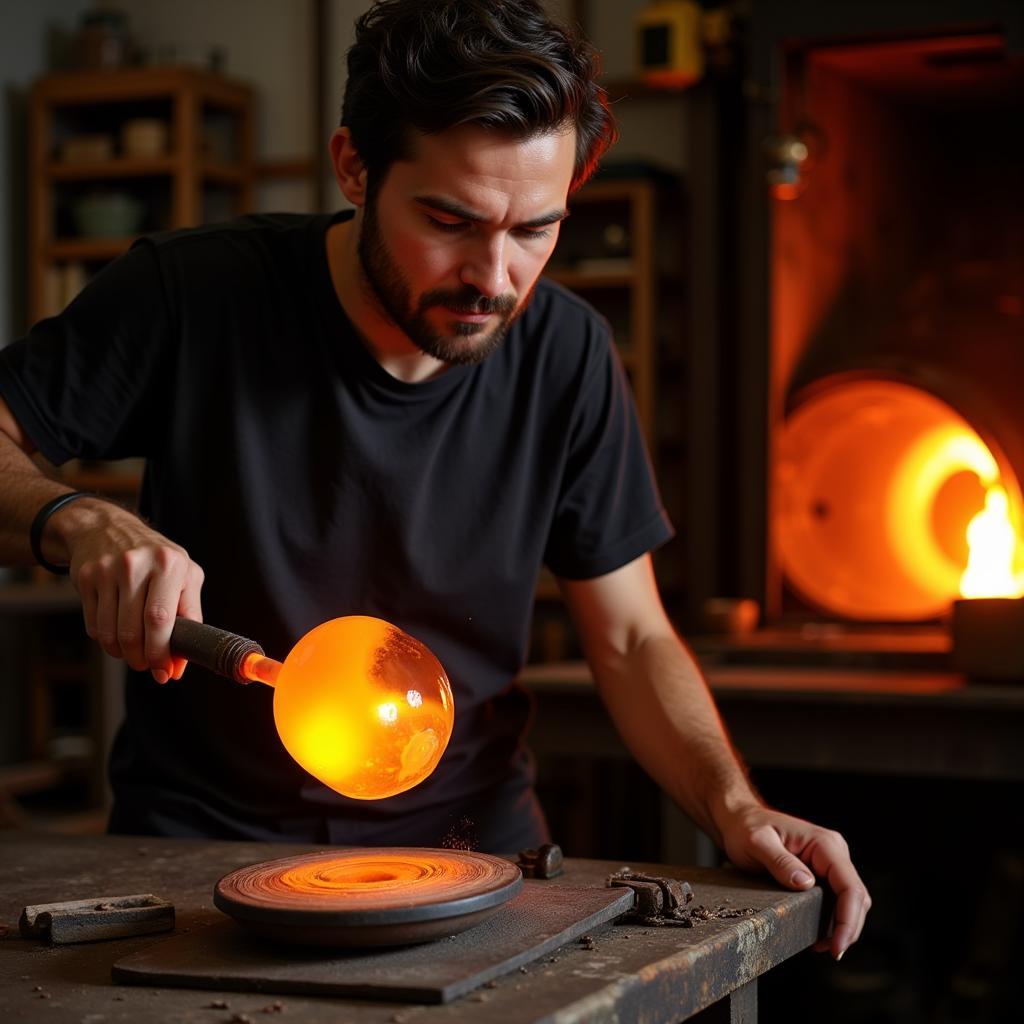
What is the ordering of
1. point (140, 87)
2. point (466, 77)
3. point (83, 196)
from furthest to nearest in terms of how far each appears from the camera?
1. point (83, 196)
2. point (140, 87)
3. point (466, 77)

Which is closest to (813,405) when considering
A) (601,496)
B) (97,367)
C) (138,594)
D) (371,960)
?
(601,496)

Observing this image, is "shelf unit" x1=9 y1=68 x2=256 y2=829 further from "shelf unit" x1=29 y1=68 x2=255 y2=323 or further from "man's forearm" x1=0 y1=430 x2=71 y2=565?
"man's forearm" x1=0 y1=430 x2=71 y2=565

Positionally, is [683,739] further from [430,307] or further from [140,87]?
[140,87]

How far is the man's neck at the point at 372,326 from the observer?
1829 mm

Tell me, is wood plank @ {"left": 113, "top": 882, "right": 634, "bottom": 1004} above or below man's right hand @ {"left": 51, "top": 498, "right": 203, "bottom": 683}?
below

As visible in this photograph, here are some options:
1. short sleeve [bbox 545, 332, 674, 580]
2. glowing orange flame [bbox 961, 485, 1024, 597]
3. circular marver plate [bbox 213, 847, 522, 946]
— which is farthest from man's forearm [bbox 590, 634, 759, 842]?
glowing orange flame [bbox 961, 485, 1024, 597]

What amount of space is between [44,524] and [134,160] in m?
4.49

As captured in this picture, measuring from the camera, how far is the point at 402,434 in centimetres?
184

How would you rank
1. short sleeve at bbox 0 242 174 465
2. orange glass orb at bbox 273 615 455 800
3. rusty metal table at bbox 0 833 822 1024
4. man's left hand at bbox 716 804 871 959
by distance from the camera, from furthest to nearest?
short sleeve at bbox 0 242 174 465 < man's left hand at bbox 716 804 871 959 < orange glass orb at bbox 273 615 455 800 < rusty metal table at bbox 0 833 822 1024

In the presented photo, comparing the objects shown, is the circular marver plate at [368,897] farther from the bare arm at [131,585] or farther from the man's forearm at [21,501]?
the man's forearm at [21,501]

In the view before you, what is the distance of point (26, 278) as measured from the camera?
6.04m

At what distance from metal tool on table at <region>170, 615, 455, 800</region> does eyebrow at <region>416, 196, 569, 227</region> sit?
0.54 meters

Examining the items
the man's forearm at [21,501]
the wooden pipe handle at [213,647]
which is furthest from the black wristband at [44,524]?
the wooden pipe handle at [213,647]

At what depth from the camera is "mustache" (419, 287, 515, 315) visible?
1.68m
